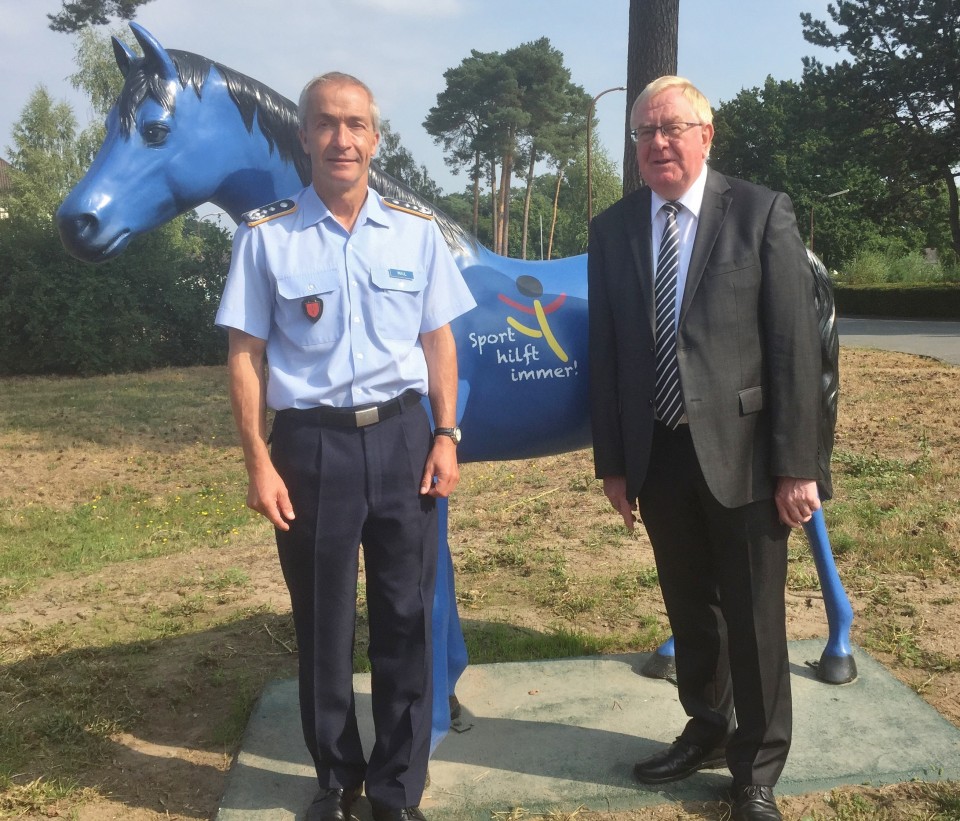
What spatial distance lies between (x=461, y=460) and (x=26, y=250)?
15.6 meters

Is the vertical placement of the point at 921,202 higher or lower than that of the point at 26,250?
higher

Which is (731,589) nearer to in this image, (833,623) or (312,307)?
(833,623)

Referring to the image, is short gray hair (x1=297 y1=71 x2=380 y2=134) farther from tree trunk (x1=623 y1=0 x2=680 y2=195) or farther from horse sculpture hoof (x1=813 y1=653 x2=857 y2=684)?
tree trunk (x1=623 y1=0 x2=680 y2=195)

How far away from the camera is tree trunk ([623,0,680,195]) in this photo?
7633mm

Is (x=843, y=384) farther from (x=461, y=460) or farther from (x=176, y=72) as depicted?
(x=176, y=72)

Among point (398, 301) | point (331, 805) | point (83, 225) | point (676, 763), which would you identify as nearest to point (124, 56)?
point (83, 225)

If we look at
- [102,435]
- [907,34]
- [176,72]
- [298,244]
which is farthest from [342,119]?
[907,34]

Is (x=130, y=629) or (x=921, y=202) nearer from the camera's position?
(x=130, y=629)

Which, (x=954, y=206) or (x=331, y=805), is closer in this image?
(x=331, y=805)

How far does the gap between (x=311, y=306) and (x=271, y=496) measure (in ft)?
1.75

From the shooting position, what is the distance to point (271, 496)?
7.64 feet

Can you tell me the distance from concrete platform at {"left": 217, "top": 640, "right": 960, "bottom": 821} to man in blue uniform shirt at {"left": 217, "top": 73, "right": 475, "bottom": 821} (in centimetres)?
41

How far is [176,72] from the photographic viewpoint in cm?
273

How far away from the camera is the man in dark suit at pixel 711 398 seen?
2443mm
